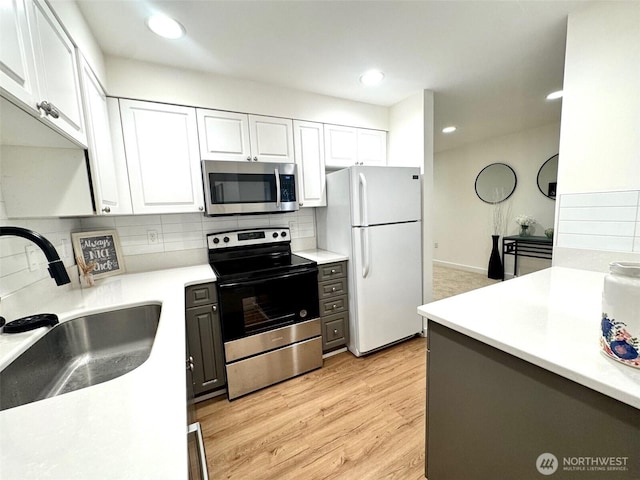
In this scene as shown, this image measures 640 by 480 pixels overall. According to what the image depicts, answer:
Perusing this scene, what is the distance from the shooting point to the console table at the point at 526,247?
144 inches

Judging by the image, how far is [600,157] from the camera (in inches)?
57.1

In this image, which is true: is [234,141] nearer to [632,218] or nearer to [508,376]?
[508,376]

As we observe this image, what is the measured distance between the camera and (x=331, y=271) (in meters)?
2.22

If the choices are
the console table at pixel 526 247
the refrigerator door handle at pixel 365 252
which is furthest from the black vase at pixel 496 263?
the refrigerator door handle at pixel 365 252

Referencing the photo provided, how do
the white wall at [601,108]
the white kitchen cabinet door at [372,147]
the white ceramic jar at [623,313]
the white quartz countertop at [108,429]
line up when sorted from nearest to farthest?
1. the white quartz countertop at [108,429]
2. the white ceramic jar at [623,313]
3. the white wall at [601,108]
4. the white kitchen cabinet door at [372,147]

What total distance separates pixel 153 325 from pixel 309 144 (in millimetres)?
1826

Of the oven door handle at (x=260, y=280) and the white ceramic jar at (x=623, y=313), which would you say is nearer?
the white ceramic jar at (x=623, y=313)

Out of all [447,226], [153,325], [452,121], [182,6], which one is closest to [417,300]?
[153,325]

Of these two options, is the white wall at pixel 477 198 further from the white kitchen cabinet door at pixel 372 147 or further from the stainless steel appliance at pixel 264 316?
the stainless steel appliance at pixel 264 316

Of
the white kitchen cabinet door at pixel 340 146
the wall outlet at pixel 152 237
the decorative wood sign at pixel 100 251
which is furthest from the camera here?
the white kitchen cabinet door at pixel 340 146

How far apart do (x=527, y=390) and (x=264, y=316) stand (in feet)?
5.16

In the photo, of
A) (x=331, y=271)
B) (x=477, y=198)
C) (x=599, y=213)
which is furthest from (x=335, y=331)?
(x=477, y=198)

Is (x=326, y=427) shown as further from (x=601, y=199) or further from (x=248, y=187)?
(x=601, y=199)

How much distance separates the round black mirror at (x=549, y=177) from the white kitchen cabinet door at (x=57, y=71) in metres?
5.06
